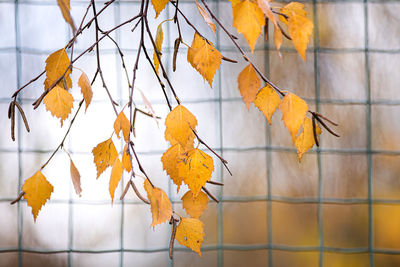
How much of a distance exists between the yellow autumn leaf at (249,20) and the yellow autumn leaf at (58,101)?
20cm

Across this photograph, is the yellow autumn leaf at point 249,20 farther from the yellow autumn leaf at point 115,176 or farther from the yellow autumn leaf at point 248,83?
the yellow autumn leaf at point 115,176

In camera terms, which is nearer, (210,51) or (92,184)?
(210,51)

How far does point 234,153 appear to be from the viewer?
1367 mm

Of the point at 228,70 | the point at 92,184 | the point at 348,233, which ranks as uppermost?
the point at 228,70

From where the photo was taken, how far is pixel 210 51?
1.29ft

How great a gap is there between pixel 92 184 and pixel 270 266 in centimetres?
71

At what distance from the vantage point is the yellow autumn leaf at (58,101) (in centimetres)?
40

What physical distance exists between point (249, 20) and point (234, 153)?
106 centimetres

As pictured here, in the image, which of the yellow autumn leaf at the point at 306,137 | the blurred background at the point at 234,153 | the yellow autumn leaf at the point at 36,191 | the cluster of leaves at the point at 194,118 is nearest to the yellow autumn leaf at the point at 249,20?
the cluster of leaves at the point at 194,118

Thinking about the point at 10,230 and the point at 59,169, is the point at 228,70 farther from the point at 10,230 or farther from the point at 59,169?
the point at 10,230

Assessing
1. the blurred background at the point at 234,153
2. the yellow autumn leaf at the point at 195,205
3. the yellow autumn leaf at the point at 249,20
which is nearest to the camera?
the yellow autumn leaf at the point at 249,20

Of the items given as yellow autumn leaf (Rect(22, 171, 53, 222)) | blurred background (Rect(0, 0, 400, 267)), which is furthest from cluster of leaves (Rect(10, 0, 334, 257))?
blurred background (Rect(0, 0, 400, 267))

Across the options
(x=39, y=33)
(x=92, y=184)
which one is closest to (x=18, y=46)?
(x=39, y=33)

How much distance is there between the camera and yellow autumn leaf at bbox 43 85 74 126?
40 centimetres
